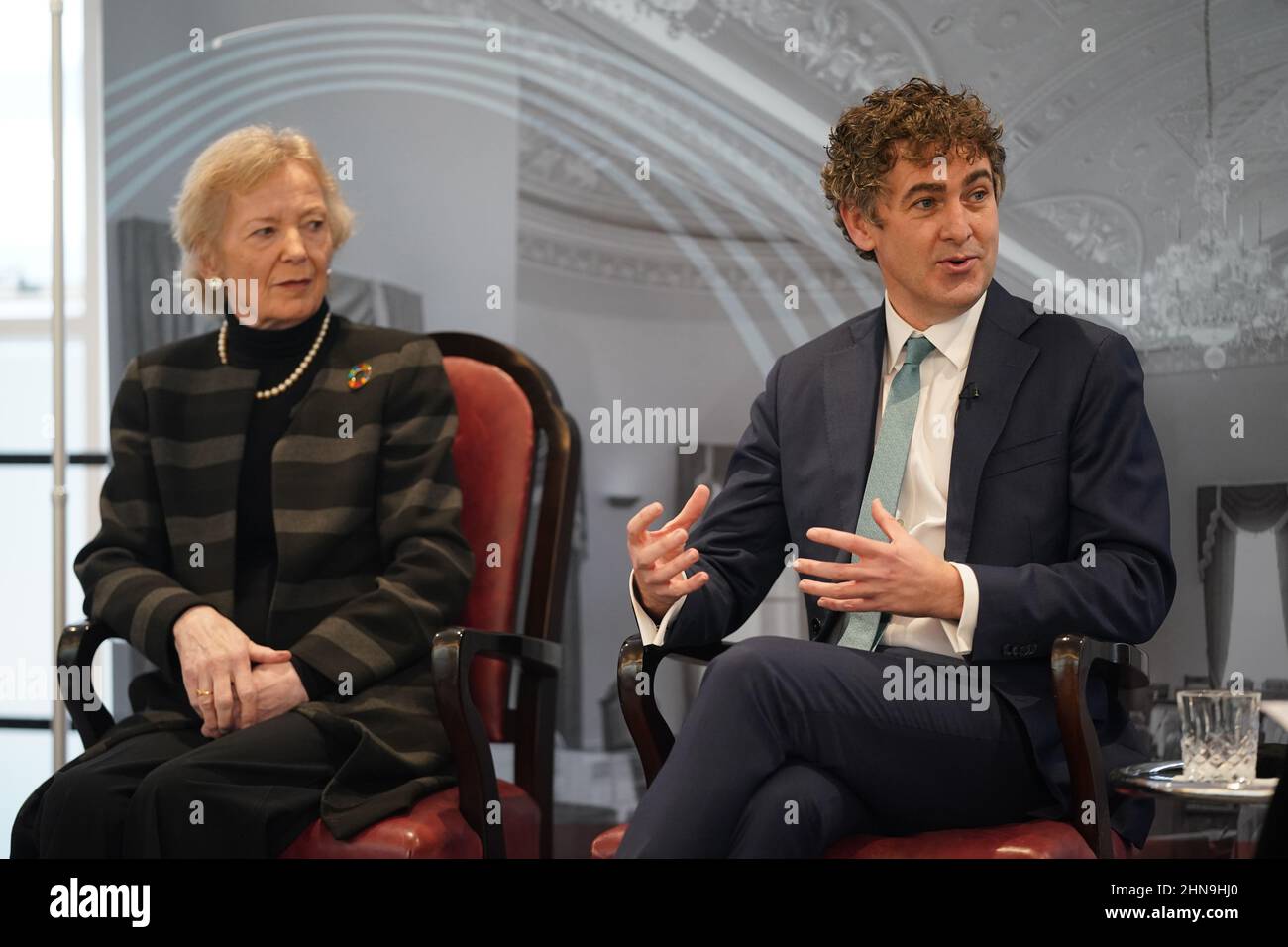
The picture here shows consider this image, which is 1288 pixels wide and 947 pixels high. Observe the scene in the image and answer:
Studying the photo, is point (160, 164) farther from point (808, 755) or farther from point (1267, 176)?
point (1267, 176)

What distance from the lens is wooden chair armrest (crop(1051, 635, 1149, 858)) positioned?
1.90 metres

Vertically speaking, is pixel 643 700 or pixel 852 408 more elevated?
pixel 852 408

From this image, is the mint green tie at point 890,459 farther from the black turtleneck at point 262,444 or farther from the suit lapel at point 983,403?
the black turtleneck at point 262,444

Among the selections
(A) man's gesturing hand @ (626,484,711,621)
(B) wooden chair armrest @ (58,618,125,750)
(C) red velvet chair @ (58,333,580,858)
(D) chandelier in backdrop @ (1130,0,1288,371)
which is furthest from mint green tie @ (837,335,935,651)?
(B) wooden chair armrest @ (58,618,125,750)

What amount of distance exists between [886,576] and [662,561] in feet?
1.22

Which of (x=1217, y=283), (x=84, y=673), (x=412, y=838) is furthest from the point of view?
(x=1217, y=283)

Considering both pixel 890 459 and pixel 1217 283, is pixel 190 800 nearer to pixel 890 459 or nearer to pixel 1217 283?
pixel 890 459

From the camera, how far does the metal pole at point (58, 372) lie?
326 cm

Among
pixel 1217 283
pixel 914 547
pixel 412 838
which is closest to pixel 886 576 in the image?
pixel 914 547

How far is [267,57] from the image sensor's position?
347 centimetres

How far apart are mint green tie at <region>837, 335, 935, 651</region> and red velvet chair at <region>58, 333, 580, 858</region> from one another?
0.60 metres

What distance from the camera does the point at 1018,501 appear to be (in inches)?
85.9

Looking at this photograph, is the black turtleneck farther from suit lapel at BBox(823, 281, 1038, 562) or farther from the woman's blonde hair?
suit lapel at BBox(823, 281, 1038, 562)
